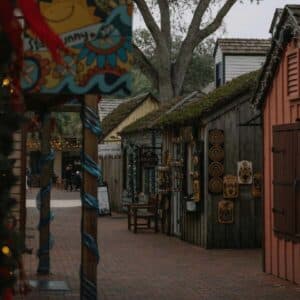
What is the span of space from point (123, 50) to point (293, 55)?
493cm

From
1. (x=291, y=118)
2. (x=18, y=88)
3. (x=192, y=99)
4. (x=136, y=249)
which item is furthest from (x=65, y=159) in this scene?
(x=18, y=88)

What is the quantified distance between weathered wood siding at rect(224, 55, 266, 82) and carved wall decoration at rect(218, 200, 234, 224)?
7.88 metres

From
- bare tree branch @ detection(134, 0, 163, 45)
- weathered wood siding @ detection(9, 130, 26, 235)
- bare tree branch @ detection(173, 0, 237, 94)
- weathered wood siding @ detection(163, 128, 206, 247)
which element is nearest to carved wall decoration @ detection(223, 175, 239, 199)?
weathered wood siding @ detection(163, 128, 206, 247)

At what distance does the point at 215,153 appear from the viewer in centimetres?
1711

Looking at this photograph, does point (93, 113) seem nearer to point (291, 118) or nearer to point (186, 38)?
point (291, 118)

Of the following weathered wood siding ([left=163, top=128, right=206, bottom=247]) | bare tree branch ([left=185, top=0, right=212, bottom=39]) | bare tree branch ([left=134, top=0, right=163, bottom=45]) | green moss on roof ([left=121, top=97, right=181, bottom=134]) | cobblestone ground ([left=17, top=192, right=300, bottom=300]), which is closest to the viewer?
cobblestone ground ([left=17, top=192, right=300, bottom=300])

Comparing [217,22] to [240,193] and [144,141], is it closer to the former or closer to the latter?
[144,141]

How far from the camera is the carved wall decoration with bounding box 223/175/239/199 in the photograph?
1711 cm

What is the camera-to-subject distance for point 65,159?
66.9m

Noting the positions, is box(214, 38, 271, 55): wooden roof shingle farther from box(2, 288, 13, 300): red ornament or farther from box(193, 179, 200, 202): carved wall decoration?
box(2, 288, 13, 300): red ornament

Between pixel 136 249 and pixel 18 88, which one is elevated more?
pixel 18 88

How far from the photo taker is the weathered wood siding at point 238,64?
24.3 m

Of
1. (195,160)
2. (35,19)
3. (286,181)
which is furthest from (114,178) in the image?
(35,19)

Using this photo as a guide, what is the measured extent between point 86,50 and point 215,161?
32.3 feet
